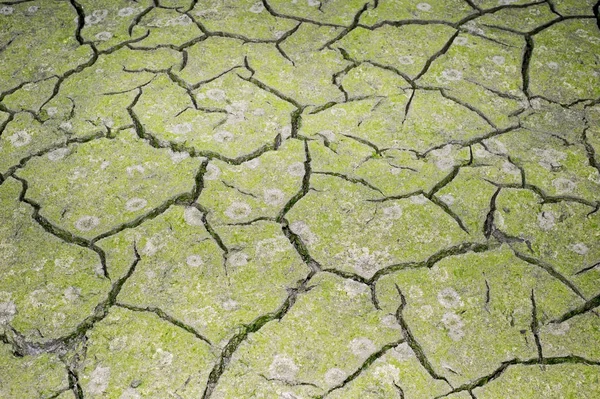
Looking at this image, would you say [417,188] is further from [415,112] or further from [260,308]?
[260,308]

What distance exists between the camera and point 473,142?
9.53ft

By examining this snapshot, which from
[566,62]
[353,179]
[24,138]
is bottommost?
[24,138]

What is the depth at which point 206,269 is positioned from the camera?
2.42 metres

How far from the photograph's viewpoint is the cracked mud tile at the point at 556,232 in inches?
95.6

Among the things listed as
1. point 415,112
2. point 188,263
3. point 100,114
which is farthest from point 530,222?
point 100,114

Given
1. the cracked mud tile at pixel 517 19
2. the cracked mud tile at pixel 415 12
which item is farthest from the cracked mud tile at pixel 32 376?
the cracked mud tile at pixel 517 19

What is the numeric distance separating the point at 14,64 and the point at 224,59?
0.99m

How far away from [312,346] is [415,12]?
2088mm

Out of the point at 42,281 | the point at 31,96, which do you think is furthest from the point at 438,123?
the point at 31,96

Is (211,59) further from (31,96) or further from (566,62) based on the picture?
(566,62)

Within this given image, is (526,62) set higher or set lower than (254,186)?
higher

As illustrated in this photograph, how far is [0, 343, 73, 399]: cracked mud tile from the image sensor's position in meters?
2.07

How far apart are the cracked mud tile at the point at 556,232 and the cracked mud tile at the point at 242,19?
1.44 metres

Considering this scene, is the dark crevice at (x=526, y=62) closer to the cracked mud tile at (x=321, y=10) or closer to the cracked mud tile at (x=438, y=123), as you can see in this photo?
the cracked mud tile at (x=438, y=123)
